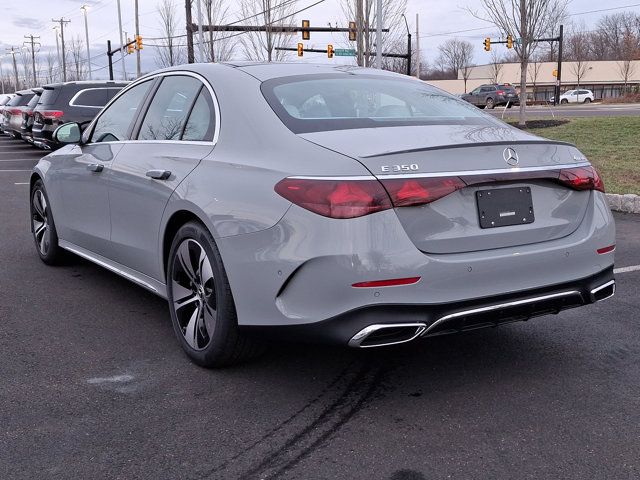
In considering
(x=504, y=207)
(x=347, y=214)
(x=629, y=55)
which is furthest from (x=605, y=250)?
(x=629, y=55)

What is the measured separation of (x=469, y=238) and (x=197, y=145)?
5.34 ft

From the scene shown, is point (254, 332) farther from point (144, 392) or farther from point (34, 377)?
point (34, 377)

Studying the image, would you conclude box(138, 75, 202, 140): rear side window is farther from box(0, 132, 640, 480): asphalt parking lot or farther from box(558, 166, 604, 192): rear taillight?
box(558, 166, 604, 192): rear taillight

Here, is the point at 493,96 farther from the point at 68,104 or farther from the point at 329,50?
the point at 68,104

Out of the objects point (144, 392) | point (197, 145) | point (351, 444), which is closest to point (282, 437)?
point (351, 444)

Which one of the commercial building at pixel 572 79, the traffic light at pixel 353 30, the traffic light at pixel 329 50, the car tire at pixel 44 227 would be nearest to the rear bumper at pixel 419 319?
the car tire at pixel 44 227

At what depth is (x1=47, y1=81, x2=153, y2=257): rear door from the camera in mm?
4953

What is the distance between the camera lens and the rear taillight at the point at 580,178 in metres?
3.57

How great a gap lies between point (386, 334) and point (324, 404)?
567 millimetres

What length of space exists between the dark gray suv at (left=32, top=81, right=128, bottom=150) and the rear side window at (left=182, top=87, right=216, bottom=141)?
1397 cm

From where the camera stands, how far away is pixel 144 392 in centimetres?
364

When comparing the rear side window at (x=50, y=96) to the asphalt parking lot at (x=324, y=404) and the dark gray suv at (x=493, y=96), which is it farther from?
the dark gray suv at (x=493, y=96)

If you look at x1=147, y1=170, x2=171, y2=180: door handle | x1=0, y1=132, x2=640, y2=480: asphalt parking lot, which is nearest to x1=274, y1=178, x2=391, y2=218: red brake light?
x1=0, y1=132, x2=640, y2=480: asphalt parking lot

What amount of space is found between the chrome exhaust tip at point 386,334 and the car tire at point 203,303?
753 mm
